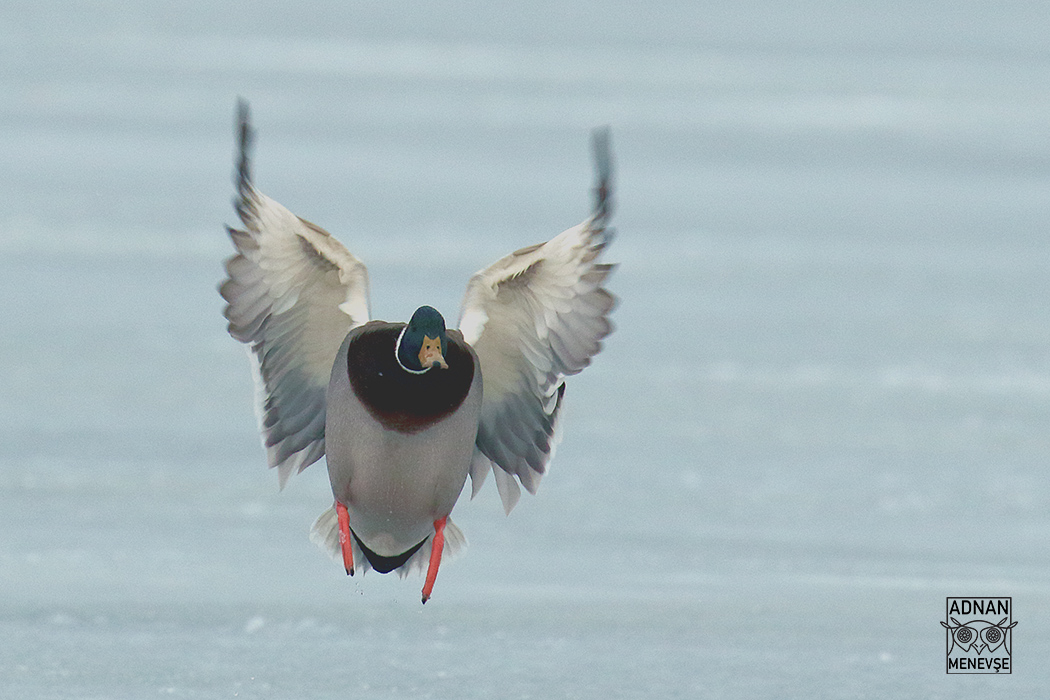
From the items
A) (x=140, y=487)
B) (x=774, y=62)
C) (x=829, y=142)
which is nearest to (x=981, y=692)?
(x=140, y=487)

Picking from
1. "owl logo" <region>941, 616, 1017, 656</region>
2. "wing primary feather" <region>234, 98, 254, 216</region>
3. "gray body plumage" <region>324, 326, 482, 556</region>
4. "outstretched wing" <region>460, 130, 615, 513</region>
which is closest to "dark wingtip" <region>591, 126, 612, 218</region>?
"outstretched wing" <region>460, 130, 615, 513</region>

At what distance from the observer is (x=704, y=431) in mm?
4859

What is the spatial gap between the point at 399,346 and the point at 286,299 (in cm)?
35

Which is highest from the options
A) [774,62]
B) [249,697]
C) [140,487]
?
[774,62]

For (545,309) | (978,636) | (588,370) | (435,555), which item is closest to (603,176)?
(545,309)

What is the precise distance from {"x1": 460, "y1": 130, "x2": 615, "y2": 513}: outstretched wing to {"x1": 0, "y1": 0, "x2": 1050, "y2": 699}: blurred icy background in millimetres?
479

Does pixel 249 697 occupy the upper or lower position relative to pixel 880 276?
lower

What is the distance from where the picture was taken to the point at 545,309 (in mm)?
Answer: 3607

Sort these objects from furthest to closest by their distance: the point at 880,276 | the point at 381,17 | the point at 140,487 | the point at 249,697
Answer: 1. the point at 381,17
2. the point at 880,276
3. the point at 140,487
4. the point at 249,697

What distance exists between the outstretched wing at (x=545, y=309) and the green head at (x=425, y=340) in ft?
0.70

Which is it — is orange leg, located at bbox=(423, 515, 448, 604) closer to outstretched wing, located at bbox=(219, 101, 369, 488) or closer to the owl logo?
outstretched wing, located at bbox=(219, 101, 369, 488)

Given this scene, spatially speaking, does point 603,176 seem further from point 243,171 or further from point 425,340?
point 243,171

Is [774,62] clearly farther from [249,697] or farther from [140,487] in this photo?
[249,697]

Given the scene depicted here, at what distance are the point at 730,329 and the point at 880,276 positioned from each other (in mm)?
932
